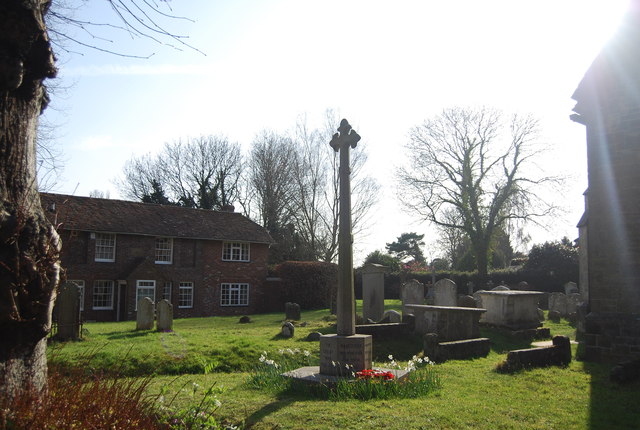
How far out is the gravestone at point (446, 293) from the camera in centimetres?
1986

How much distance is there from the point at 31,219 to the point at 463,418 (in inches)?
224

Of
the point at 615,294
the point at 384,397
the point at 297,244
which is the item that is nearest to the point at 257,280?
the point at 297,244

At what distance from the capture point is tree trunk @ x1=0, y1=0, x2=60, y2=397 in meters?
3.66

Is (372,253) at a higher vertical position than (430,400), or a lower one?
higher

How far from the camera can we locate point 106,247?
28984 millimetres

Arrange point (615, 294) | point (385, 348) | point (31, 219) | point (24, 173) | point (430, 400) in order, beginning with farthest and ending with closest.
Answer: point (385, 348), point (615, 294), point (430, 400), point (24, 173), point (31, 219)

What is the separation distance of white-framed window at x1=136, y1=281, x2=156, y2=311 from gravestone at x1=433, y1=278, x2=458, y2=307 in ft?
53.5

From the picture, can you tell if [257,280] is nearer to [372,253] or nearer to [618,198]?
[372,253]

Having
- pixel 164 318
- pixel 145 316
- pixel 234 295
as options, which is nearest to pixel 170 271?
pixel 234 295

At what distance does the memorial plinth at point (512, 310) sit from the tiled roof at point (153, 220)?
64.2 ft

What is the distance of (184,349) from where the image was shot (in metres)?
12.8

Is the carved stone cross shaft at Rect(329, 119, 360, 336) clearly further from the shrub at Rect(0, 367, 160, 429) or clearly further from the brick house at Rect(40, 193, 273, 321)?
the brick house at Rect(40, 193, 273, 321)

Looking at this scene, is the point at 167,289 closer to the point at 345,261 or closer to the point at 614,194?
the point at 345,261

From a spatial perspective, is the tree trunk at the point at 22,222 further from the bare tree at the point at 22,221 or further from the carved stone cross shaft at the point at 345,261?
the carved stone cross shaft at the point at 345,261
